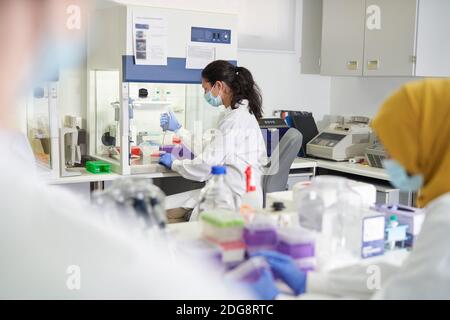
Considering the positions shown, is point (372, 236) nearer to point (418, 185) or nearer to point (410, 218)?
point (410, 218)

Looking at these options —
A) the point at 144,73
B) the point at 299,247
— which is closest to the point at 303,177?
the point at 144,73

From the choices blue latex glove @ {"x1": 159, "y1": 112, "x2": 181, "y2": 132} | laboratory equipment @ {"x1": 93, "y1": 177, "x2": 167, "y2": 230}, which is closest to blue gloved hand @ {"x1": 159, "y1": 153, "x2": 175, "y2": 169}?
blue latex glove @ {"x1": 159, "y1": 112, "x2": 181, "y2": 132}

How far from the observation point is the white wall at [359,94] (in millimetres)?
4281

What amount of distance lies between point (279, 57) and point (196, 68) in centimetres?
121

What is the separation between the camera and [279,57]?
4.50 metres

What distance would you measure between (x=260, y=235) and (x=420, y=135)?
1.73 ft

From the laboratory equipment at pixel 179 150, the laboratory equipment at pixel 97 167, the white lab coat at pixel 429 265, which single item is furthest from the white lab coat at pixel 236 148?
the white lab coat at pixel 429 265

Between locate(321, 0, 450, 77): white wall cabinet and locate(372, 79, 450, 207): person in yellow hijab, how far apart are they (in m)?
2.39

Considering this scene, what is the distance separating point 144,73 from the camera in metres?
3.33

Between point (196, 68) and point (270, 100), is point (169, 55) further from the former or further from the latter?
point (270, 100)

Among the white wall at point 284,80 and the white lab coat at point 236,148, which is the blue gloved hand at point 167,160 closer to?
the white lab coat at point 236,148

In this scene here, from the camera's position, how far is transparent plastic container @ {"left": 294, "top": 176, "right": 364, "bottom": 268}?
1681mm

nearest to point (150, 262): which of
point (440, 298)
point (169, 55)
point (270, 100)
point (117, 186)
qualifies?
point (117, 186)

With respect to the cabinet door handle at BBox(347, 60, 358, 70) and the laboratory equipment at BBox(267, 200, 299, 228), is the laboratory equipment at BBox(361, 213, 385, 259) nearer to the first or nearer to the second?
the laboratory equipment at BBox(267, 200, 299, 228)
